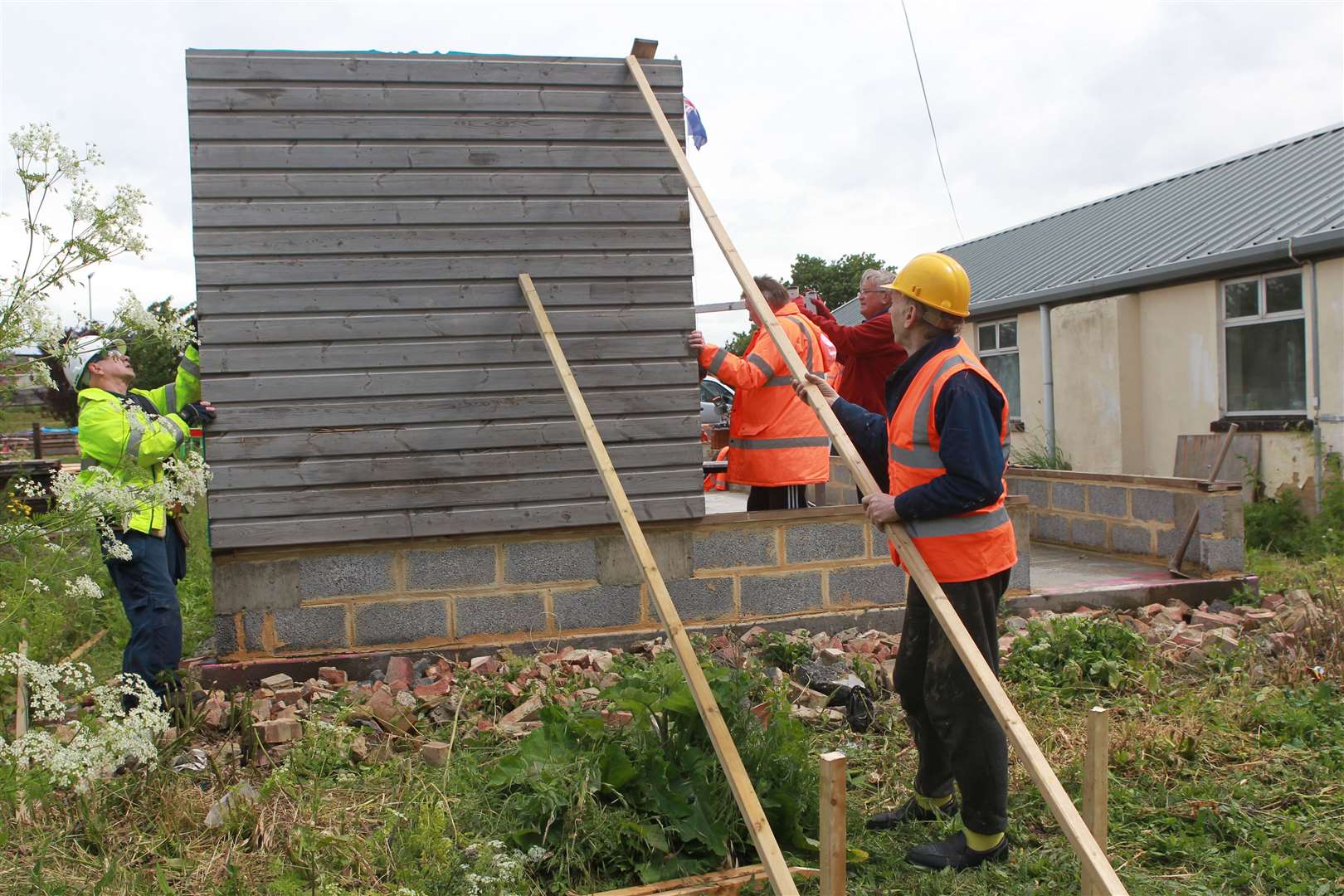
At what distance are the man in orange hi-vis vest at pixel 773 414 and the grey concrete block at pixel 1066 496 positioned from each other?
353 centimetres

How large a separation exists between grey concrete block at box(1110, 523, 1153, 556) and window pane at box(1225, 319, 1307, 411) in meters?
4.11

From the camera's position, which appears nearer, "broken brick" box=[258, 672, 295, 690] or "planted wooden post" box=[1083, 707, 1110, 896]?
"planted wooden post" box=[1083, 707, 1110, 896]

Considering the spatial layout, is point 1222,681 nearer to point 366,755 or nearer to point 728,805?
point 728,805

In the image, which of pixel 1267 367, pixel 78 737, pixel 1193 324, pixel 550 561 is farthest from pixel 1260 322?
pixel 78 737

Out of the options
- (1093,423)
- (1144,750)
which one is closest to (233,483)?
(1144,750)

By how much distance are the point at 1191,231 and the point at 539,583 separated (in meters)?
11.4

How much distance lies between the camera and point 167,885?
128 inches

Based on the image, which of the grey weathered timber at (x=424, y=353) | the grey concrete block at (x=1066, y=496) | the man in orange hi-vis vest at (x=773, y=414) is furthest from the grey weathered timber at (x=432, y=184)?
the grey concrete block at (x=1066, y=496)

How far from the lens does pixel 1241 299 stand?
12.1 meters

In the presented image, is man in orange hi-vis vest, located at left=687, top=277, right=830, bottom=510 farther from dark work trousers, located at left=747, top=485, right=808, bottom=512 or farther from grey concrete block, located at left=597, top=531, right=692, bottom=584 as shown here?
grey concrete block, located at left=597, top=531, right=692, bottom=584

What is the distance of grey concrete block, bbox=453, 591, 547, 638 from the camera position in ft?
19.8

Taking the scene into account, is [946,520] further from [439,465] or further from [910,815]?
[439,465]

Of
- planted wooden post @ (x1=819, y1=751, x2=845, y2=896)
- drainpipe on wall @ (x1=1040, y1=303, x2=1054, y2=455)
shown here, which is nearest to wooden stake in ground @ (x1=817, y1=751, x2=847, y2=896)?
planted wooden post @ (x1=819, y1=751, x2=845, y2=896)

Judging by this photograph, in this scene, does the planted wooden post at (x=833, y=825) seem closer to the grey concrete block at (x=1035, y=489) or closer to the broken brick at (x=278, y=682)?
the broken brick at (x=278, y=682)
